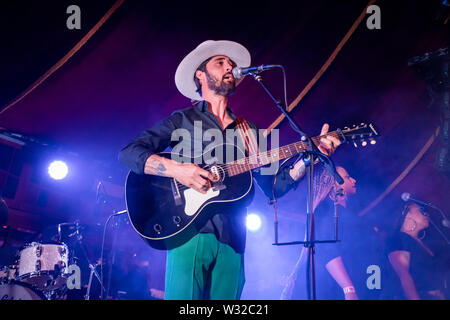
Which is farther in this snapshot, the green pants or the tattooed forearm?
the tattooed forearm

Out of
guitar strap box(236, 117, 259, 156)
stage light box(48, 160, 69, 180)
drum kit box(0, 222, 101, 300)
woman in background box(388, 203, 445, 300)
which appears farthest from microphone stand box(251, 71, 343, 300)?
stage light box(48, 160, 69, 180)

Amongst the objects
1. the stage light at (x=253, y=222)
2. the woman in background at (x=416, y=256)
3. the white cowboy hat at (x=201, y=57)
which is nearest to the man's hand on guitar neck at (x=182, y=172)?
the white cowboy hat at (x=201, y=57)

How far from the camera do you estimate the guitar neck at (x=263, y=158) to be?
2841 mm

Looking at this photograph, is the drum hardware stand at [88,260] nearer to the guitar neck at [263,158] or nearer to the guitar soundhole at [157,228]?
the guitar soundhole at [157,228]

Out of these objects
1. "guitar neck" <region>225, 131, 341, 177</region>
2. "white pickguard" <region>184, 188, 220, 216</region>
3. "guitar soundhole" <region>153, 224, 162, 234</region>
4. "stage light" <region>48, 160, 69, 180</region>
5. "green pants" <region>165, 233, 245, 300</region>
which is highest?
"stage light" <region>48, 160, 69, 180</region>

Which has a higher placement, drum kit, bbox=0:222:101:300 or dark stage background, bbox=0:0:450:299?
dark stage background, bbox=0:0:450:299

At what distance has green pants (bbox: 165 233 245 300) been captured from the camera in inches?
93.5

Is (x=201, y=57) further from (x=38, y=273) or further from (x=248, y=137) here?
(x=38, y=273)

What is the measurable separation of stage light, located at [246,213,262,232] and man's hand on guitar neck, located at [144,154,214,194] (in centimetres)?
402

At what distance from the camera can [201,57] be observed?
142 inches

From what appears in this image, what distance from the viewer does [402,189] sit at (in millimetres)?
6383

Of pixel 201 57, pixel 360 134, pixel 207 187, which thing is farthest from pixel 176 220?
pixel 201 57

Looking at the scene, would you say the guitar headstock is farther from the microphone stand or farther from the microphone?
the microphone
